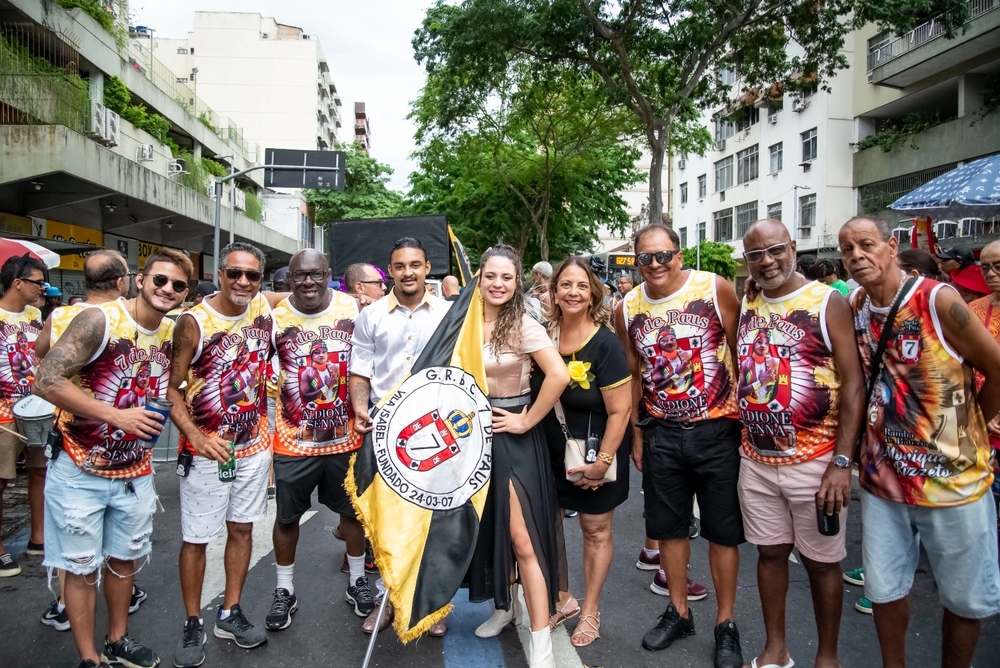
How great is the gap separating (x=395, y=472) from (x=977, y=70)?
25.2 metres

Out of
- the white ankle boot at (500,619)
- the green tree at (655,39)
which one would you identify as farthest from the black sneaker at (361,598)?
the green tree at (655,39)

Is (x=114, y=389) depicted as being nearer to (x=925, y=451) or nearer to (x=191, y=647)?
(x=191, y=647)

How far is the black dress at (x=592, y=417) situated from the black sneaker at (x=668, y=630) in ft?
2.19

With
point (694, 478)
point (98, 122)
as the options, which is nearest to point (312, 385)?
point (694, 478)

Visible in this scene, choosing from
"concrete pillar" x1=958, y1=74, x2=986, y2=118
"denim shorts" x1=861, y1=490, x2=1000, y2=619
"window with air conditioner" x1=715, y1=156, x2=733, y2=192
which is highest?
"window with air conditioner" x1=715, y1=156, x2=733, y2=192

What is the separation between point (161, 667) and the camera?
366 cm

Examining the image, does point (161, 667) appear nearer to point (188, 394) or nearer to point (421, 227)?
point (188, 394)

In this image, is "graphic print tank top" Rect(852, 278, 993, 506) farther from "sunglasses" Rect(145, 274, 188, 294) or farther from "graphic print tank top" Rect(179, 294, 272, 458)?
"sunglasses" Rect(145, 274, 188, 294)

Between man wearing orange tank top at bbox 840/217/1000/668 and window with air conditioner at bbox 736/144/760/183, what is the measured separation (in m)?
34.2

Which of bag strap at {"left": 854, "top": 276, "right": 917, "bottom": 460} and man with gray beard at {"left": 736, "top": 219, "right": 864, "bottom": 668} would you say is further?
man with gray beard at {"left": 736, "top": 219, "right": 864, "bottom": 668}

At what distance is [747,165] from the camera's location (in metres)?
36.2

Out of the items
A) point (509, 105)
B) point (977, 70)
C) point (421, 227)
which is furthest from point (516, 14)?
point (977, 70)

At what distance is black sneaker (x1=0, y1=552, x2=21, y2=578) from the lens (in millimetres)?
4898

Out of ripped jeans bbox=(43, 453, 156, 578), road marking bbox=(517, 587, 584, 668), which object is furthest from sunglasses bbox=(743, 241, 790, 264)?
ripped jeans bbox=(43, 453, 156, 578)
